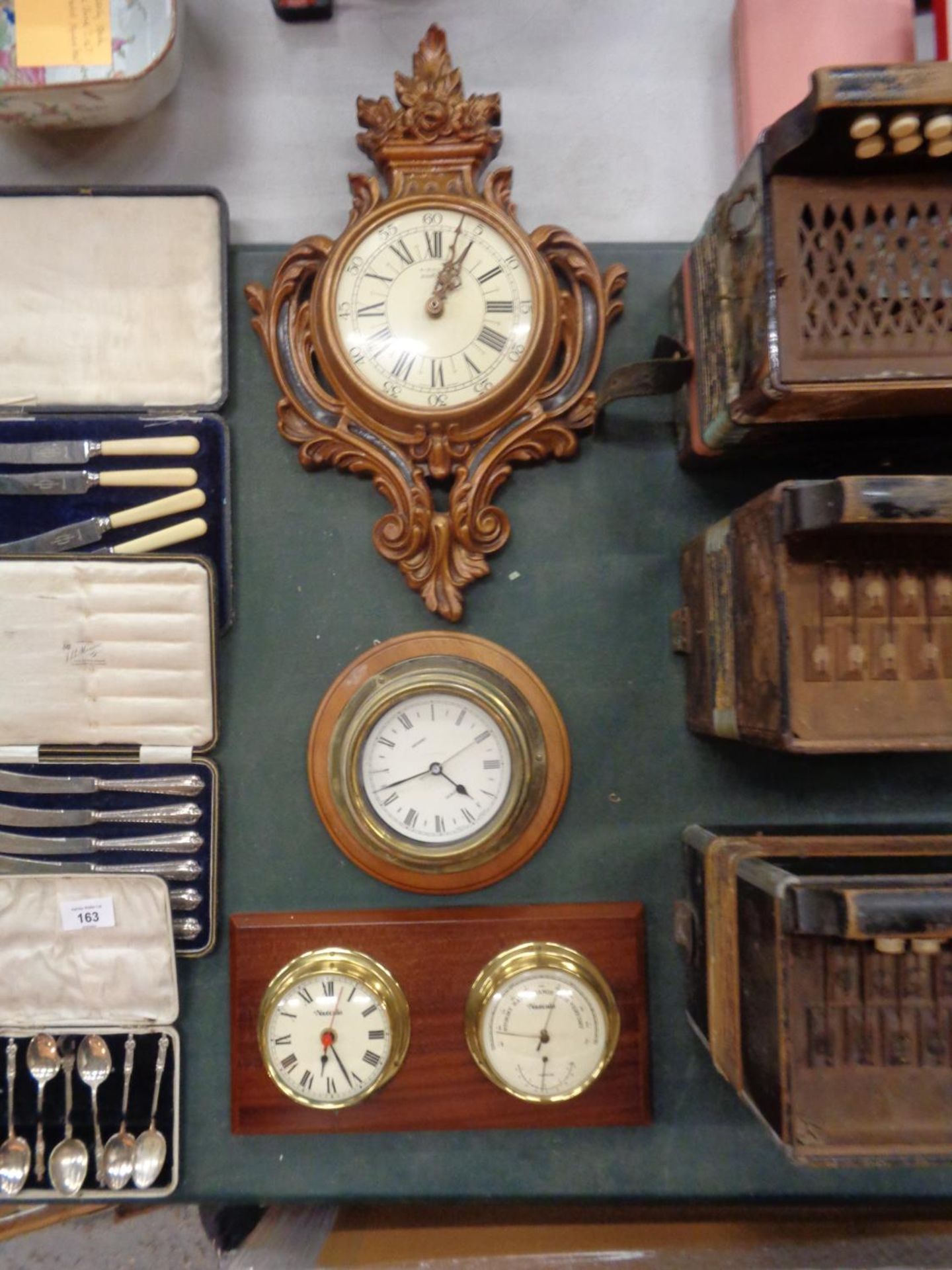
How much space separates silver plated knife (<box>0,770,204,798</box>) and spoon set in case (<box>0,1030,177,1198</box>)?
0.44 m

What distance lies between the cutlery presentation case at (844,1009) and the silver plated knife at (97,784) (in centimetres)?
94

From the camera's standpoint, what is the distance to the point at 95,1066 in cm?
154

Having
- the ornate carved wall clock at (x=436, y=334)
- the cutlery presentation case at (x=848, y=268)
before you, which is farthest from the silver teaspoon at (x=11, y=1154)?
the cutlery presentation case at (x=848, y=268)

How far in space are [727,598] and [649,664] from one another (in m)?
0.25

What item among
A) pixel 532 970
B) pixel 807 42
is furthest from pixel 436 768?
pixel 807 42

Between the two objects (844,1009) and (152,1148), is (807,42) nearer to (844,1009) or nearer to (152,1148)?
(844,1009)

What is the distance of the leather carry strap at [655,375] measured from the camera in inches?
56.4

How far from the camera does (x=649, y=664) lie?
1.57m

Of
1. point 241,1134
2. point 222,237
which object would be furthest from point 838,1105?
point 222,237

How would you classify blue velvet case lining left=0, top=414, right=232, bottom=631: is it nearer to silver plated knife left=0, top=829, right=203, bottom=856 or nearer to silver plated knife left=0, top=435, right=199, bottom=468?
silver plated knife left=0, top=435, right=199, bottom=468

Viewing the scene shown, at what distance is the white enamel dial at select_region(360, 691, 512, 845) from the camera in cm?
149

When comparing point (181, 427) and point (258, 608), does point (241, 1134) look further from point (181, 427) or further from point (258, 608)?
point (181, 427)

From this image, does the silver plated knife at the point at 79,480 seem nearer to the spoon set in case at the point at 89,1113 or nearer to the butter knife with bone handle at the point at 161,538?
the butter knife with bone handle at the point at 161,538

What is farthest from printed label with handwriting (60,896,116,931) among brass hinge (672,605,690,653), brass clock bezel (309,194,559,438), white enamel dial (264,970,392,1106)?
brass hinge (672,605,690,653)
